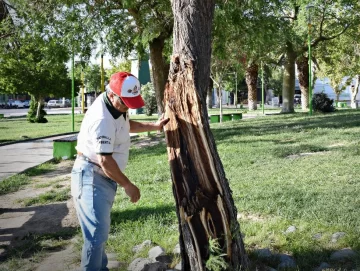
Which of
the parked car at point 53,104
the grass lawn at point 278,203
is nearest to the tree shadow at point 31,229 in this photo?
the grass lawn at point 278,203

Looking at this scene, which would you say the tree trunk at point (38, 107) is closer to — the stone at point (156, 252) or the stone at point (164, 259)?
the stone at point (156, 252)

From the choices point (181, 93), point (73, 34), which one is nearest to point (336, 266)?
point (181, 93)

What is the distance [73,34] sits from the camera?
16.0 m

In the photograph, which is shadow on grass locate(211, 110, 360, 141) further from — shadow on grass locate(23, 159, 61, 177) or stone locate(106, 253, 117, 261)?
stone locate(106, 253, 117, 261)

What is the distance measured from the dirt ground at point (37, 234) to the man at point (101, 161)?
0.98 meters

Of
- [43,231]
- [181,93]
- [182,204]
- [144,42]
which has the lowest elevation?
[43,231]

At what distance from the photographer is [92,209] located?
3.50 m

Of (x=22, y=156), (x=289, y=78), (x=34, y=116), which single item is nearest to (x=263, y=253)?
(x=22, y=156)

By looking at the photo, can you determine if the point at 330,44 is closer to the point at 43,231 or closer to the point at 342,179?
the point at 342,179

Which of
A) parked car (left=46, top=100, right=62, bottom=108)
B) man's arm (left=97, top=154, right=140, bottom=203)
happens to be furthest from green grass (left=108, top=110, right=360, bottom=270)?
parked car (left=46, top=100, right=62, bottom=108)

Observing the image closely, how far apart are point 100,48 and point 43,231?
38.6 feet

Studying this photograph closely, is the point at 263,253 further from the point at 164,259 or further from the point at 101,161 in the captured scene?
the point at 101,161

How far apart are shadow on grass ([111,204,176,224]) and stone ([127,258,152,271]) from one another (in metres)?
1.49

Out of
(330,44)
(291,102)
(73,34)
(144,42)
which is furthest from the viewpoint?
(330,44)
